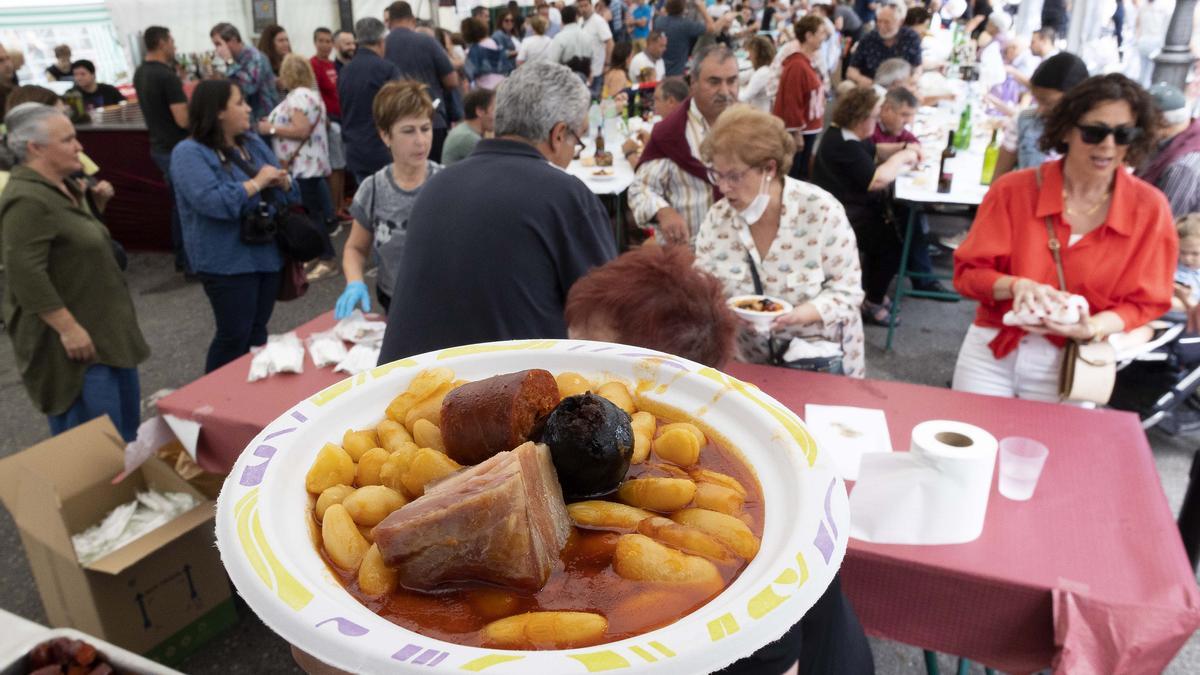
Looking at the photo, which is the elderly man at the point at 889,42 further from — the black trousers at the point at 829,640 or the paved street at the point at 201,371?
the black trousers at the point at 829,640

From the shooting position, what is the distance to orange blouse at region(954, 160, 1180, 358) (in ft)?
9.09

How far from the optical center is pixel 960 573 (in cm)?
179

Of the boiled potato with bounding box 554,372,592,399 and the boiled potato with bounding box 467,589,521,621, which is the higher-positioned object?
the boiled potato with bounding box 554,372,592,399

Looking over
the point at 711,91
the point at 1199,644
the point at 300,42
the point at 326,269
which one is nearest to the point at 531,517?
the point at 1199,644

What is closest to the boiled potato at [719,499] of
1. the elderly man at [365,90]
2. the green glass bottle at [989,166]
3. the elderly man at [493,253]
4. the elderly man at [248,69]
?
the elderly man at [493,253]

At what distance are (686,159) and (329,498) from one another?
376cm

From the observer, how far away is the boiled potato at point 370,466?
34.9 inches

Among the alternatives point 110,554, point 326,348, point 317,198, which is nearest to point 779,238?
point 326,348

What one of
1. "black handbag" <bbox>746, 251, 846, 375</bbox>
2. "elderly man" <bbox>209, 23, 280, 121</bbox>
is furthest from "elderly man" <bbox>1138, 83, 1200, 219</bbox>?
"elderly man" <bbox>209, 23, 280, 121</bbox>

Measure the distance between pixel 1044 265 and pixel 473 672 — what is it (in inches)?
117

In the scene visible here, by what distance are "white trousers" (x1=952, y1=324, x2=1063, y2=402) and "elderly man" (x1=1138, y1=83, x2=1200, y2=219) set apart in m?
1.95

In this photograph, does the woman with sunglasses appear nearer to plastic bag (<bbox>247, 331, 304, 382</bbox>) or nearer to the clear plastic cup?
the clear plastic cup

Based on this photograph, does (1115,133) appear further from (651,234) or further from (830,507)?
(651,234)

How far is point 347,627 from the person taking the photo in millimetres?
648
